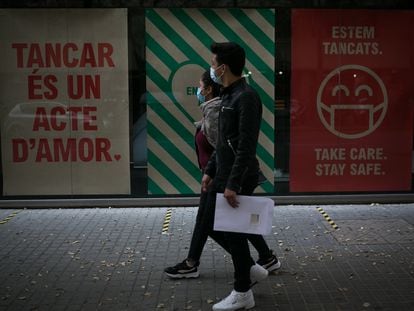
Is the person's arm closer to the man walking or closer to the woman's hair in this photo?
the man walking

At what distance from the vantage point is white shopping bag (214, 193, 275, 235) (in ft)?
14.1

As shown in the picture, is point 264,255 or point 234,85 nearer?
point 234,85

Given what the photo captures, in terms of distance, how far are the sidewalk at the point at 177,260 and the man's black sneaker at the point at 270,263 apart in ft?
0.35

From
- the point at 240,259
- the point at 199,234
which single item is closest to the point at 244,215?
the point at 240,259

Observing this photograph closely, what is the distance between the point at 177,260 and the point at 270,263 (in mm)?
Answer: 1012

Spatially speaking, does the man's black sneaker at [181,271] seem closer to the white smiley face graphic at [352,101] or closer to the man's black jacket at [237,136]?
the man's black jacket at [237,136]

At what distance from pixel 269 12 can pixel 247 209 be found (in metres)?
4.22

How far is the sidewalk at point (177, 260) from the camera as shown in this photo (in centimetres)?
467

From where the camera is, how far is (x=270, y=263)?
524cm

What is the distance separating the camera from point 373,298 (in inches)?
184

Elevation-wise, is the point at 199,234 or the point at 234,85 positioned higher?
the point at 234,85

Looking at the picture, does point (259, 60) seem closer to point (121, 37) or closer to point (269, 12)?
point (269, 12)

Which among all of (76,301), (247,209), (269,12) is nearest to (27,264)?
(76,301)

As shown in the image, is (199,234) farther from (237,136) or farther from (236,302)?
(237,136)
